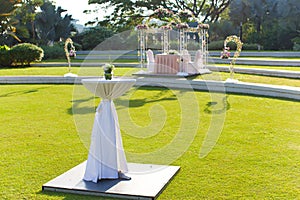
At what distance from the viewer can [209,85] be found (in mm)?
12023

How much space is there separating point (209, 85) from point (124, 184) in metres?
8.08

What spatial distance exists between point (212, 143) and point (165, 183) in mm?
1905

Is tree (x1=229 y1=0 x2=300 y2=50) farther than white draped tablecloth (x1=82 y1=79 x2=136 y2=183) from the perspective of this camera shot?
Yes

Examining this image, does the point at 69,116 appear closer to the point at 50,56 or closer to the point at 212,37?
the point at 50,56

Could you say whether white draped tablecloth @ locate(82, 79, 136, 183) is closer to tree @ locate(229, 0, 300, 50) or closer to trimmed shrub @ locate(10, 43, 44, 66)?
trimmed shrub @ locate(10, 43, 44, 66)

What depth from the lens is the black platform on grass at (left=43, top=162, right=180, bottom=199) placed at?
4129 mm

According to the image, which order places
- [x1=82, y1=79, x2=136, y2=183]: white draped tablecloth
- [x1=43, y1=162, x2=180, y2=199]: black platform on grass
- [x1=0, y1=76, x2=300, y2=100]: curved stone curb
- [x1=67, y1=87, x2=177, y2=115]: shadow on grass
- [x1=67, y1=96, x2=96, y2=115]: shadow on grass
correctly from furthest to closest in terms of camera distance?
[x1=0, y1=76, x2=300, y2=100]: curved stone curb
[x1=67, y1=87, x2=177, y2=115]: shadow on grass
[x1=67, y1=96, x2=96, y2=115]: shadow on grass
[x1=82, y1=79, x2=136, y2=183]: white draped tablecloth
[x1=43, y1=162, x2=180, y2=199]: black platform on grass

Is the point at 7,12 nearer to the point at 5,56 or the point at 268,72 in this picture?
the point at 5,56

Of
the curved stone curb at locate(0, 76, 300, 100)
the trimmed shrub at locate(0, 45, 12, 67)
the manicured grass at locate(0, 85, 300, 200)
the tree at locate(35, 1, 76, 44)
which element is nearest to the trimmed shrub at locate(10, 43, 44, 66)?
the trimmed shrub at locate(0, 45, 12, 67)

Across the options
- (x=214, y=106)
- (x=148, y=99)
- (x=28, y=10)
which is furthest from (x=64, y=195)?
(x=28, y=10)

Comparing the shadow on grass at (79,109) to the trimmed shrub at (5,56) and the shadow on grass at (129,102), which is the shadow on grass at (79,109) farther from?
the trimmed shrub at (5,56)

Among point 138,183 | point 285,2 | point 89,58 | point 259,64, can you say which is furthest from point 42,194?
point 285,2

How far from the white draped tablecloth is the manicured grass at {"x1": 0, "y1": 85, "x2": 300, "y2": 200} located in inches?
17.8

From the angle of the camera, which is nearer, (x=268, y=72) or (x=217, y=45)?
(x=268, y=72)
